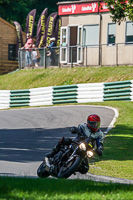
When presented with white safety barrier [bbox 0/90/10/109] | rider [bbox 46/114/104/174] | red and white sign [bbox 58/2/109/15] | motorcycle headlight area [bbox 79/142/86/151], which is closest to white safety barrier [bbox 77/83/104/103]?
white safety barrier [bbox 0/90/10/109]

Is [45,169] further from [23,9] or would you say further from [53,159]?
[23,9]

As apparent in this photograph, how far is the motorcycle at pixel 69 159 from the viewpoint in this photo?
28.7 feet

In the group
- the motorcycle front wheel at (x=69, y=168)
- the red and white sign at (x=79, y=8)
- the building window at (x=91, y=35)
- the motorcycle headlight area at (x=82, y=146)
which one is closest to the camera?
the motorcycle front wheel at (x=69, y=168)

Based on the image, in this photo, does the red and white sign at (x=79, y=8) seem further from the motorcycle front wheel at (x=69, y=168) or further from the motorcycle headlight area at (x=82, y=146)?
the motorcycle front wheel at (x=69, y=168)

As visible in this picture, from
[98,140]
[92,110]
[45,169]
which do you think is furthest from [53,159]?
[92,110]

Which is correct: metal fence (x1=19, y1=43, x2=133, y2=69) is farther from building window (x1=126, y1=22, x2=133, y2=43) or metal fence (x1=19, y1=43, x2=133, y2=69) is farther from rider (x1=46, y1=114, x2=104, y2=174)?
rider (x1=46, y1=114, x2=104, y2=174)

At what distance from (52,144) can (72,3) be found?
2023 cm

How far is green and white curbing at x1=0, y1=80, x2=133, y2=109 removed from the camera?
81.0 ft

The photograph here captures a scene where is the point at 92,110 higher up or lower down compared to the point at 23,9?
lower down

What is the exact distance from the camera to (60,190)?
7.07 metres

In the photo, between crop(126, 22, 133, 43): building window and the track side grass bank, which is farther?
crop(126, 22, 133, 43): building window

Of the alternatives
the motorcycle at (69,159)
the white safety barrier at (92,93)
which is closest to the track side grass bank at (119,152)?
the motorcycle at (69,159)

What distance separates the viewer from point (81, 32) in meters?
32.5

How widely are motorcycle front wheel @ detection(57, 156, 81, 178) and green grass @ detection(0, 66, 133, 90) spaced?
18960 mm
